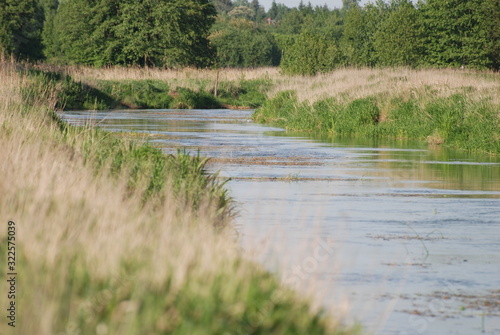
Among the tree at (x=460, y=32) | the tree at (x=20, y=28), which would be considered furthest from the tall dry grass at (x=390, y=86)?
the tree at (x=20, y=28)

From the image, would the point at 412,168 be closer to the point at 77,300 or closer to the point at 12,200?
the point at 12,200

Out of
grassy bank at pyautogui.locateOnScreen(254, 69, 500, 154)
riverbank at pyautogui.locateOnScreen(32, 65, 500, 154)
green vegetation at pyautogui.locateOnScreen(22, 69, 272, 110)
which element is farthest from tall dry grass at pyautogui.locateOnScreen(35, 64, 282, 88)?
grassy bank at pyautogui.locateOnScreen(254, 69, 500, 154)

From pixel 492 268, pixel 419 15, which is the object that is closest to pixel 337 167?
pixel 492 268

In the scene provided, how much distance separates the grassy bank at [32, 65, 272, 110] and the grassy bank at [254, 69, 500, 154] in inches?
467

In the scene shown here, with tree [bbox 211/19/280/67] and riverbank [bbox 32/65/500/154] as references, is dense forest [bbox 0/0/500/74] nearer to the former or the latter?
riverbank [bbox 32/65/500/154]

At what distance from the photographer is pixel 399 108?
3381 centimetres

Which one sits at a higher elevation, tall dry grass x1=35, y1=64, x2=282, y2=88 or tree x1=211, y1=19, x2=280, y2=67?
tree x1=211, y1=19, x2=280, y2=67

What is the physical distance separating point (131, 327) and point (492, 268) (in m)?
6.61

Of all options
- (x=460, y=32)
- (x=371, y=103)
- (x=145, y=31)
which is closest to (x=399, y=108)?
(x=371, y=103)

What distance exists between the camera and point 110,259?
6.97 metres

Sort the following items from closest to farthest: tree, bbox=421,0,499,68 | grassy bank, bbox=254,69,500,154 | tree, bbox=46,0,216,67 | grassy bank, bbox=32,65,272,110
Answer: grassy bank, bbox=254,69,500,154
grassy bank, bbox=32,65,272,110
tree, bbox=421,0,499,68
tree, bbox=46,0,216,67

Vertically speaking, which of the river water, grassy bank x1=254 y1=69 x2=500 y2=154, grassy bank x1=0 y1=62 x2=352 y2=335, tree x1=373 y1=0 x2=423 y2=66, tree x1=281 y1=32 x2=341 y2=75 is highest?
tree x1=373 y1=0 x2=423 y2=66

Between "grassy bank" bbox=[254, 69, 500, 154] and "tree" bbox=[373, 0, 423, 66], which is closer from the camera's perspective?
"grassy bank" bbox=[254, 69, 500, 154]

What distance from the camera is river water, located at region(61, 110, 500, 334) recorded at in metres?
9.12
